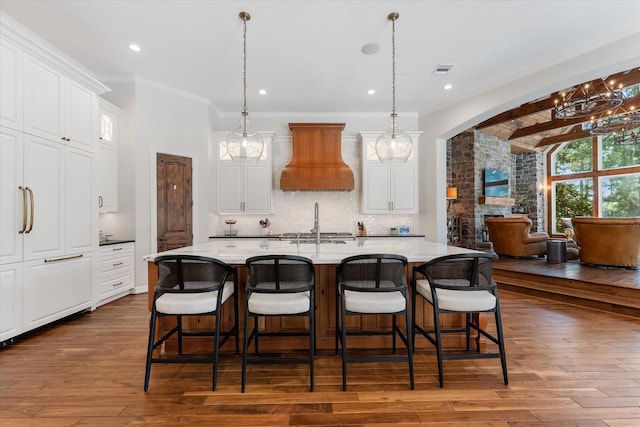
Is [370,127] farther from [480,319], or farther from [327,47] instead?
[480,319]

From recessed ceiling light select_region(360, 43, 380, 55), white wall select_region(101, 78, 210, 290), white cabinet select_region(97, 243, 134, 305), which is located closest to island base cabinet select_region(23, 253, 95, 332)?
white cabinet select_region(97, 243, 134, 305)

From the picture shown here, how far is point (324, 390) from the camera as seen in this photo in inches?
75.8

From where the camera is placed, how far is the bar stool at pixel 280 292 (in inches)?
75.2

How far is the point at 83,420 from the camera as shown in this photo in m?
1.66

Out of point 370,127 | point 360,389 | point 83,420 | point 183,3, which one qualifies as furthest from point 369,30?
point 83,420

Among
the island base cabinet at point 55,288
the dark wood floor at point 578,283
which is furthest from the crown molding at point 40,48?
the dark wood floor at point 578,283

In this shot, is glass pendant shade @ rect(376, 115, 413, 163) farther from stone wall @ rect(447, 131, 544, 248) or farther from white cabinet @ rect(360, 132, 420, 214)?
stone wall @ rect(447, 131, 544, 248)

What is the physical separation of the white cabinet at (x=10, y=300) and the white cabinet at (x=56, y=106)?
134cm

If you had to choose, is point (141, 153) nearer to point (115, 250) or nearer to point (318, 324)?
point (115, 250)

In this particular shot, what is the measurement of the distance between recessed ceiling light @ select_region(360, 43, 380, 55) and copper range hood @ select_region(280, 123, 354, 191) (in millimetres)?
1656

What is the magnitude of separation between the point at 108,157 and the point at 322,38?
342cm

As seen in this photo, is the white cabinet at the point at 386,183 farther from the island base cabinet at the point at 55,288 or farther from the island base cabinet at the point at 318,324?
the island base cabinet at the point at 55,288

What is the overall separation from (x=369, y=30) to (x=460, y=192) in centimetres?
647

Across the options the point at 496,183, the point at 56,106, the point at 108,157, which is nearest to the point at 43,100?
the point at 56,106
